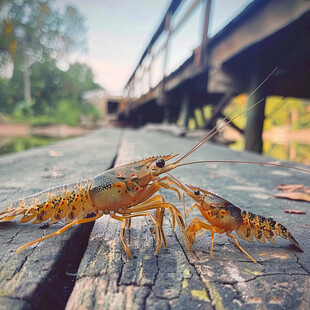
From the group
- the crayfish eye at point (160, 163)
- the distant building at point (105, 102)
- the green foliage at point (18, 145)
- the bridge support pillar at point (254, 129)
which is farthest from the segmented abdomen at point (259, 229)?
the distant building at point (105, 102)

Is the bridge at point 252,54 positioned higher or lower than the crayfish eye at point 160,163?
higher

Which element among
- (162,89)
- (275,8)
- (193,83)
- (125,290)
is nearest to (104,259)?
(125,290)

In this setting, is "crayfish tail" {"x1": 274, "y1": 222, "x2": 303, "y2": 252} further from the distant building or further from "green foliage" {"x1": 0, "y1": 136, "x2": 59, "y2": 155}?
the distant building

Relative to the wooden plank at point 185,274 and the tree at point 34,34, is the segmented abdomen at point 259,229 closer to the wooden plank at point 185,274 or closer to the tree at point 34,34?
the wooden plank at point 185,274

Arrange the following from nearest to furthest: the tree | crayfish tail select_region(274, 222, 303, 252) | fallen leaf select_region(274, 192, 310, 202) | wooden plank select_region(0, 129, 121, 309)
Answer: wooden plank select_region(0, 129, 121, 309)
crayfish tail select_region(274, 222, 303, 252)
fallen leaf select_region(274, 192, 310, 202)
the tree

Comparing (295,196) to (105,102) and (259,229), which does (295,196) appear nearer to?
(259,229)

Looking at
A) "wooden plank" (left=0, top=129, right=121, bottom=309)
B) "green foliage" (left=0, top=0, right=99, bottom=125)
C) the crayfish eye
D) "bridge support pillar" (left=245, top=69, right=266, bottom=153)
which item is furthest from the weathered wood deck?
"green foliage" (left=0, top=0, right=99, bottom=125)
